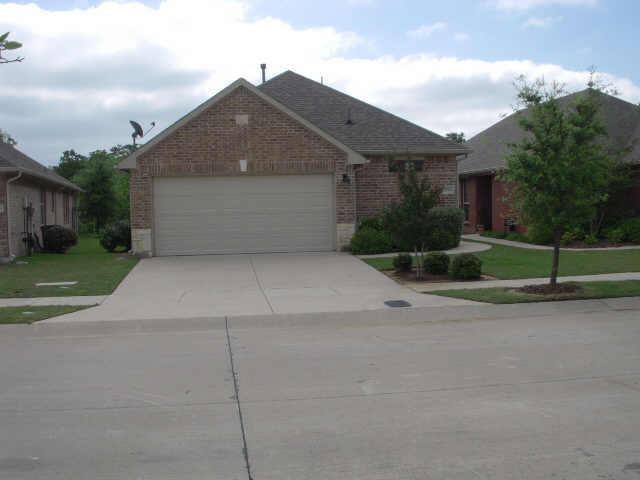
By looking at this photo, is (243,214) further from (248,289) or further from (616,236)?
(616,236)

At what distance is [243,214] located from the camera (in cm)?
2100

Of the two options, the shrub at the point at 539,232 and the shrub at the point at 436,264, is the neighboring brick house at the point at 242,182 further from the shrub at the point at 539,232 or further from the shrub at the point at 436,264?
the shrub at the point at 539,232

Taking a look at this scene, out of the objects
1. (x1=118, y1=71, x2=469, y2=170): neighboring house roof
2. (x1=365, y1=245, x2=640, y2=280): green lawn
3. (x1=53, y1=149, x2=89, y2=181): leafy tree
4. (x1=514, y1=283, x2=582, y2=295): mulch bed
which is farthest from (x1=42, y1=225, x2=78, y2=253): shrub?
(x1=53, y1=149, x2=89, y2=181): leafy tree

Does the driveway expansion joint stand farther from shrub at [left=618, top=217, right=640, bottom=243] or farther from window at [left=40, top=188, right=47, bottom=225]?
window at [left=40, top=188, right=47, bottom=225]

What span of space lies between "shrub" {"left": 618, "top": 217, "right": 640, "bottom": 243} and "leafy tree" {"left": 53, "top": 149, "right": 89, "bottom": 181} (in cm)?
5271

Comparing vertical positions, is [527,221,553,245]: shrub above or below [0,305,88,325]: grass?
above

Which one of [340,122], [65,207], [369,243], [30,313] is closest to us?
[30,313]

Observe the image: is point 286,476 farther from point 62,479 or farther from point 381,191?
point 381,191

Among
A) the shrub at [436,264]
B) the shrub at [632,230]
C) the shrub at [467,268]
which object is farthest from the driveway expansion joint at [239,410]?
the shrub at [632,230]

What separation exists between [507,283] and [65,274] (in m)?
10.5

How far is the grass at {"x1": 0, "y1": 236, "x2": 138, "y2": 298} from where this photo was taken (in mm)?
14062

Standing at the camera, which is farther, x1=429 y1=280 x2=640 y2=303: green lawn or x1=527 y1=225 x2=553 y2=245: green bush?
x1=527 y1=225 x2=553 y2=245: green bush

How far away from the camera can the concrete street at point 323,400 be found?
5.02 metres

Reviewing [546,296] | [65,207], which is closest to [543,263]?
[546,296]
